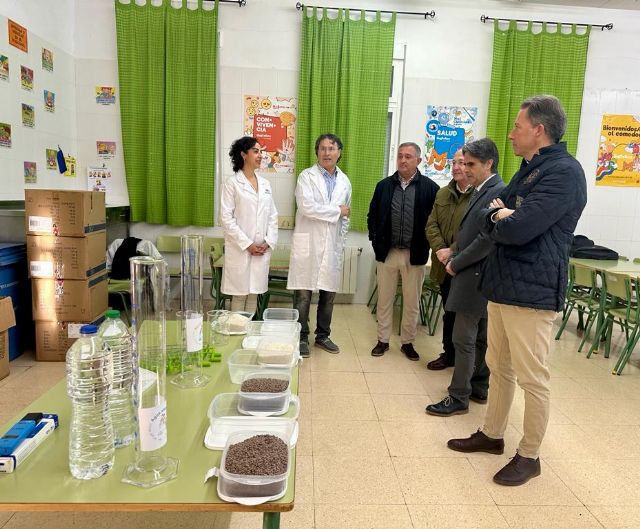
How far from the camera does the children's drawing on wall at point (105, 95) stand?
482cm

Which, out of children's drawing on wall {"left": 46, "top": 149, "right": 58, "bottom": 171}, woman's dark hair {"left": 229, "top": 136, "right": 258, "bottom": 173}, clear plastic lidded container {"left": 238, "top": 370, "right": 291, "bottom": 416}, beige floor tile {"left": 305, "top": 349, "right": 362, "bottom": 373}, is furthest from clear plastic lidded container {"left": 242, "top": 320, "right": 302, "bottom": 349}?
children's drawing on wall {"left": 46, "top": 149, "right": 58, "bottom": 171}

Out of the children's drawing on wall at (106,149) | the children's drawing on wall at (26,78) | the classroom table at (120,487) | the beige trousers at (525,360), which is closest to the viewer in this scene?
the classroom table at (120,487)

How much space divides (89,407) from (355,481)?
136cm

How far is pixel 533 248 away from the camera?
1.91m

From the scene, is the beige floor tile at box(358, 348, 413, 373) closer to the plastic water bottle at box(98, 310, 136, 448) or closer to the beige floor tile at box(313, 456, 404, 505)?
the beige floor tile at box(313, 456, 404, 505)

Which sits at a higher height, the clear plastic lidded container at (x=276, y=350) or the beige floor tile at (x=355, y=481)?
the clear plastic lidded container at (x=276, y=350)

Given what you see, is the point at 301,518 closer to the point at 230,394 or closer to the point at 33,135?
the point at 230,394

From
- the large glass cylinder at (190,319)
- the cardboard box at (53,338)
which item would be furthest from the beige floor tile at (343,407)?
the cardboard box at (53,338)

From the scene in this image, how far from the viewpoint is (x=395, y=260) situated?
3.67m

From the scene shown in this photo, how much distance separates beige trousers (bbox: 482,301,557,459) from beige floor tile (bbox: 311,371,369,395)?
106cm

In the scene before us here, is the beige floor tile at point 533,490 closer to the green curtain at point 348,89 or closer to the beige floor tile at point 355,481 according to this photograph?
the beige floor tile at point 355,481

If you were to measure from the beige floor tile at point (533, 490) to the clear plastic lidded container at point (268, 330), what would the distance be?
1088mm

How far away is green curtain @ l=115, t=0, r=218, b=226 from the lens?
4707 millimetres

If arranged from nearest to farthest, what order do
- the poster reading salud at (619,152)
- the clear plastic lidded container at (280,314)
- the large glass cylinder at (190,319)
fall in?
the large glass cylinder at (190,319) → the clear plastic lidded container at (280,314) → the poster reading salud at (619,152)
